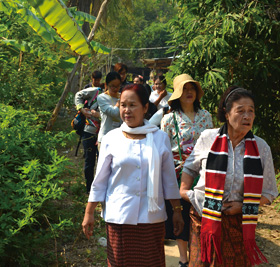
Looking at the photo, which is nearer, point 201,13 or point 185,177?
point 185,177

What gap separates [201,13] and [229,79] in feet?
3.76

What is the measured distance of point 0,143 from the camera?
3760 millimetres

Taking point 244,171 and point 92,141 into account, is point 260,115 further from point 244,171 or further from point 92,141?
point 244,171

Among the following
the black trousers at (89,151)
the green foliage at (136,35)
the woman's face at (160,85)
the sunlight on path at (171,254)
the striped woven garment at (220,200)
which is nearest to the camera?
the striped woven garment at (220,200)

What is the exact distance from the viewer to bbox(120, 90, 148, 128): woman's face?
2.95m

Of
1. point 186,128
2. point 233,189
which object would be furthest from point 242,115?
point 186,128

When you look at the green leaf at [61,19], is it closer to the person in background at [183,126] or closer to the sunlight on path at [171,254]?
the person in background at [183,126]

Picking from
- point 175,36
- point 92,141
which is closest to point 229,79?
point 175,36

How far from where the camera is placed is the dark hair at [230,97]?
8.77 feet

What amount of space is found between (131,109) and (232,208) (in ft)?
3.26

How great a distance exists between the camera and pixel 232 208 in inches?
104

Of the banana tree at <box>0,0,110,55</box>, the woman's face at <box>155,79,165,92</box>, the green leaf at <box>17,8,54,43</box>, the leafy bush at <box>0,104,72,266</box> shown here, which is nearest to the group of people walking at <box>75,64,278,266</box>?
the leafy bush at <box>0,104,72,266</box>

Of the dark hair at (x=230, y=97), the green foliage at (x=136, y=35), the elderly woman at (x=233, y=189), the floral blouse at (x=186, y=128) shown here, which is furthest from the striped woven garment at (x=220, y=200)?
the green foliage at (x=136, y=35)

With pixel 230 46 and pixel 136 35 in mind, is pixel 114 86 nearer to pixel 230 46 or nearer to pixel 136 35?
pixel 230 46
